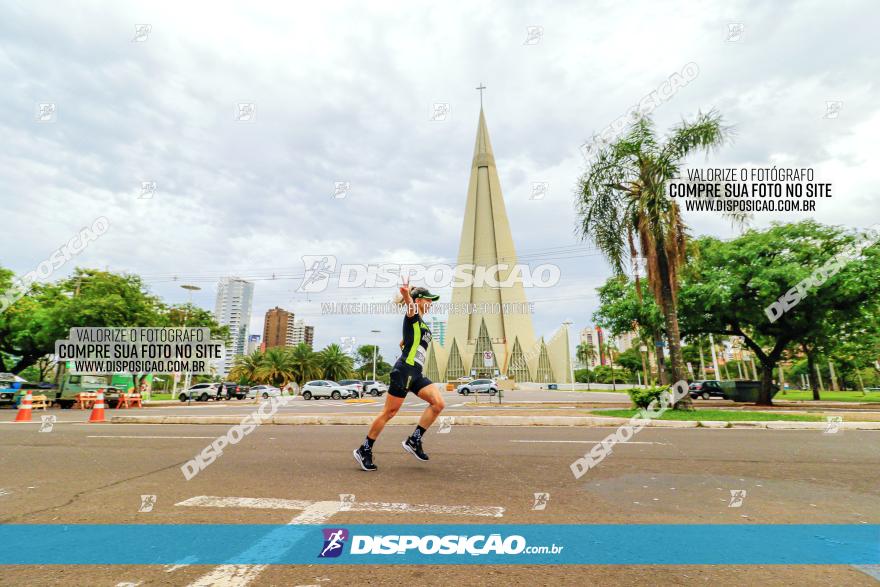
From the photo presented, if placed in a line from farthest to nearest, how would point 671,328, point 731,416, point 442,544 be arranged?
point 671,328, point 731,416, point 442,544

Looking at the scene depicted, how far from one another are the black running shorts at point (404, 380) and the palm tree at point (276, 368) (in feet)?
174

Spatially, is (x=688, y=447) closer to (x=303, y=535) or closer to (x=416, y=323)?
(x=416, y=323)

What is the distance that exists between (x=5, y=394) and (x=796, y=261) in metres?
39.7

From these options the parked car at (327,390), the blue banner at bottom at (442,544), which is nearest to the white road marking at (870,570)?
the blue banner at bottom at (442,544)

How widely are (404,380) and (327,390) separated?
33.2 m

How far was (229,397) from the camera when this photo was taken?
38.6 metres

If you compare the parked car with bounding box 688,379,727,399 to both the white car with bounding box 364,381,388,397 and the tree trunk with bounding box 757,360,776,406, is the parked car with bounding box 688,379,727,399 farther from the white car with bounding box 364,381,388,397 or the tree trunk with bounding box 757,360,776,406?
the white car with bounding box 364,381,388,397

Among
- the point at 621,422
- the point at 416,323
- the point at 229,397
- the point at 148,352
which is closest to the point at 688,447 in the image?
the point at 621,422

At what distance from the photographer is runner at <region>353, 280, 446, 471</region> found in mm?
5164

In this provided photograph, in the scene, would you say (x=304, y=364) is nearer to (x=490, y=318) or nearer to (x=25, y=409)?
(x=490, y=318)

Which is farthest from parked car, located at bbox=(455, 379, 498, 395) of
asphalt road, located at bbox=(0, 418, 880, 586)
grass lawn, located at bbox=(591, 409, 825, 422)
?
asphalt road, located at bbox=(0, 418, 880, 586)

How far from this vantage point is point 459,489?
427cm

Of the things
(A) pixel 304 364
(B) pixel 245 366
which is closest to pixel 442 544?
(A) pixel 304 364

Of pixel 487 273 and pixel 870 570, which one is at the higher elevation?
pixel 487 273
